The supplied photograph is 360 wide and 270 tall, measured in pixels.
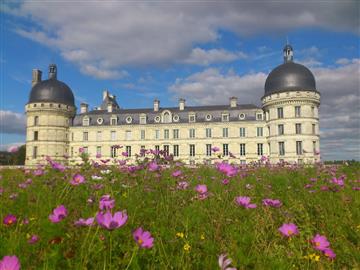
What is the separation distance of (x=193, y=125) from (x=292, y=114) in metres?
13.2

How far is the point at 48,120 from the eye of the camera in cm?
4703

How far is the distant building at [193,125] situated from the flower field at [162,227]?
37.4m

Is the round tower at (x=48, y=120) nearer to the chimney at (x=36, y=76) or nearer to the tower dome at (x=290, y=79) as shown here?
the chimney at (x=36, y=76)

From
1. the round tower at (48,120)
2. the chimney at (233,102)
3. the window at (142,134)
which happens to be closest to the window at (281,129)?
the chimney at (233,102)

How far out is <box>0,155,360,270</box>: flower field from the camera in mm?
1820

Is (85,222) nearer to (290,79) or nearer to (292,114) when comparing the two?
(292,114)

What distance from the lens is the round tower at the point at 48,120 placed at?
46.4 metres

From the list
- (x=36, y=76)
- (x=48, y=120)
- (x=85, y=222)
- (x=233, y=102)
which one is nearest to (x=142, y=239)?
(x=85, y=222)

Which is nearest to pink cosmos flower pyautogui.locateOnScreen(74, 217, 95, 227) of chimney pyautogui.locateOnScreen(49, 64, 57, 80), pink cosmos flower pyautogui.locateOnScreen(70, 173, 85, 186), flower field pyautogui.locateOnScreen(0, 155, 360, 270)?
flower field pyautogui.locateOnScreen(0, 155, 360, 270)

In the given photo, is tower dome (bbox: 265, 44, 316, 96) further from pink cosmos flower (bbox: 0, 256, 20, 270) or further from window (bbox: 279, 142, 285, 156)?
pink cosmos flower (bbox: 0, 256, 20, 270)

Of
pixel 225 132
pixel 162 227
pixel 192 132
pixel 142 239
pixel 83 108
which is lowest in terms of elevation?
pixel 162 227

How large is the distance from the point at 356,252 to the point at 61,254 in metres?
2.31

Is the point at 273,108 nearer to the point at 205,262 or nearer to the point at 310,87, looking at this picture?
the point at 310,87

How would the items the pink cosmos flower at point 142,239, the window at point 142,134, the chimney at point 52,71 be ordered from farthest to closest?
the chimney at point 52,71
the window at point 142,134
the pink cosmos flower at point 142,239
